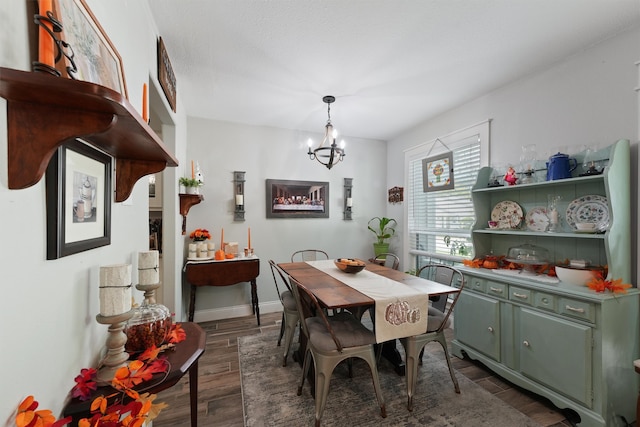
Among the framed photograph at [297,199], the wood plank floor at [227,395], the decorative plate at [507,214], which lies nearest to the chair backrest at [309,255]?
the framed photograph at [297,199]

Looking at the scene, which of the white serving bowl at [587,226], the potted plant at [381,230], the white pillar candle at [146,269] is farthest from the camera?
the potted plant at [381,230]

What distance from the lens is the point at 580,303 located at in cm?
175

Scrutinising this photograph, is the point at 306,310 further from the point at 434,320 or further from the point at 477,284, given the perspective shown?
the point at 477,284

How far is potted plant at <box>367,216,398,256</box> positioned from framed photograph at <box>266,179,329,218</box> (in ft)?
2.74

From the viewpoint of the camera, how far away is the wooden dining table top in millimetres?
1748

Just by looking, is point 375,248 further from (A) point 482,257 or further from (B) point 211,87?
(B) point 211,87

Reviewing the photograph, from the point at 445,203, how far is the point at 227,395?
3.08 m

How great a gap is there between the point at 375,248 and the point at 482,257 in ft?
5.43

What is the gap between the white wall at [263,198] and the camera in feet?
11.6

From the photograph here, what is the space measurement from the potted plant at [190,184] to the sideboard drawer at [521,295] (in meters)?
3.09

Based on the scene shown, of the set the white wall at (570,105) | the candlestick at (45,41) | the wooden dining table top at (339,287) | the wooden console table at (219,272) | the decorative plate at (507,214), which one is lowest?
the wooden console table at (219,272)

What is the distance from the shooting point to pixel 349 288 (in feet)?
6.79

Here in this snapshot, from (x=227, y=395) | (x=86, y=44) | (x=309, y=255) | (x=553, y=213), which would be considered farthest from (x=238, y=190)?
(x=553, y=213)

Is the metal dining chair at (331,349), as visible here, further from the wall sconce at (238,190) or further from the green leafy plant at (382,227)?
the green leafy plant at (382,227)
